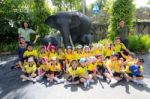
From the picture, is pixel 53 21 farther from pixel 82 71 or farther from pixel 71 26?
pixel 82 71

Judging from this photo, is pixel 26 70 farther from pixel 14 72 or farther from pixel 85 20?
pixel 85 20

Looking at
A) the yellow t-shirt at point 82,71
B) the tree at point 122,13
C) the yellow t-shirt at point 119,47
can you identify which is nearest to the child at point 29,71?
the yellow t-shirt at point 82,71

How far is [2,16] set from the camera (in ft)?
55.3

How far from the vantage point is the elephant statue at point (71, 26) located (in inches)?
446

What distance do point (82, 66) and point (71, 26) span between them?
379 cm

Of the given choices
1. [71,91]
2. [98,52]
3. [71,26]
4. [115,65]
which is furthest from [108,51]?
[71,91]

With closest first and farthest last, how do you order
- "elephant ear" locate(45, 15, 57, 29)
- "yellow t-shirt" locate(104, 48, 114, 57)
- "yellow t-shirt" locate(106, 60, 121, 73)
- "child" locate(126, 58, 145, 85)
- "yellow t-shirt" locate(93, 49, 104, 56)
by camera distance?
1. "child" locate(126, 58, 145, 85)
2. "yellow t-shirt" locate(106, 60, 121, 73)
3. "yellow t-shirt" locate(93, 49, 104, 56)
4. "yellow t-shirt" locate(104, 48, 114, 57)
5. "elephant ear" locate(45, 15, 57, 29)

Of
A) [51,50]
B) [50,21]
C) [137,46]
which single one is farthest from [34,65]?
[137,46]

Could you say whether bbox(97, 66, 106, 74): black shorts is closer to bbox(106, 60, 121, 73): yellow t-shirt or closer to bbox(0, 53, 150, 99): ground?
bbox(106, 60, 121, 73): yellow t-shirt

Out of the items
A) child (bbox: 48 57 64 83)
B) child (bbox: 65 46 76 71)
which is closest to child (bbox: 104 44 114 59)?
child (bbox: 65 46 76 71)

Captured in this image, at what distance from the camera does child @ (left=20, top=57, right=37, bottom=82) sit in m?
8.86

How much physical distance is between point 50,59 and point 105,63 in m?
1.47

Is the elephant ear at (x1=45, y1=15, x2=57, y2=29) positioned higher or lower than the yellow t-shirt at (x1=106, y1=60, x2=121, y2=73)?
higher

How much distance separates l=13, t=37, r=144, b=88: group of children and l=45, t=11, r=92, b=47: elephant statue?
4.33ft
